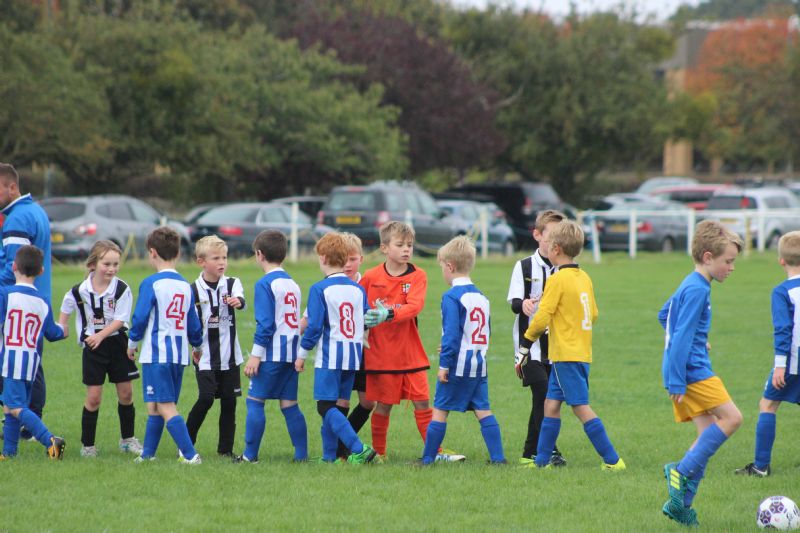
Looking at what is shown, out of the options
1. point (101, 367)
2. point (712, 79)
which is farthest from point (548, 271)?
point (712, 79)

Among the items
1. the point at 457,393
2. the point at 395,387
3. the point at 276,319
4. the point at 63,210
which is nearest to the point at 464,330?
the point at 457,393

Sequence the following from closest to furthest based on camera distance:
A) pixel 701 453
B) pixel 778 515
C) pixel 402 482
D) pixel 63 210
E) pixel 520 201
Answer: pixel 778 515, pixel 701 453, pixel 402 482, pixel 63 210, pixel 520 201

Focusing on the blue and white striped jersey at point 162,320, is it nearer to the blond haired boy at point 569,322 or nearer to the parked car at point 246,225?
the blond haired boy at point 569,322

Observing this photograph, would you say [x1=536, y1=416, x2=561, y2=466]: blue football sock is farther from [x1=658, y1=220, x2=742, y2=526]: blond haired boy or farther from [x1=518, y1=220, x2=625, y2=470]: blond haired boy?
[x1=658, y1=220, x2=742, y2=526]: blond haired boy

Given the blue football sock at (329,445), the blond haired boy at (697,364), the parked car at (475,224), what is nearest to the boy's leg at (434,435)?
the blue football sock at (329,445)

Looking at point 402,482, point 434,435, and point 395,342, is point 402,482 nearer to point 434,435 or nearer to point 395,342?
point 434,435

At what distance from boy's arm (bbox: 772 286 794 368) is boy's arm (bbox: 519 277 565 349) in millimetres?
1536

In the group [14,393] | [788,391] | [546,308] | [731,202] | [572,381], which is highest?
[731,202]

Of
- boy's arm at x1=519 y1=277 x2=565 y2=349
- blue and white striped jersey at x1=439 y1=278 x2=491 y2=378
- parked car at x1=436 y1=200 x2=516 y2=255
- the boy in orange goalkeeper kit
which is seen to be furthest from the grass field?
parked car at x1=436 y1=200 x2=516 y2=255

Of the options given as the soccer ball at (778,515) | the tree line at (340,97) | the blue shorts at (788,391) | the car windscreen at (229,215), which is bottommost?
the soccer ball at (778,515)

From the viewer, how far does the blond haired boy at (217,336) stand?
27.0 ft

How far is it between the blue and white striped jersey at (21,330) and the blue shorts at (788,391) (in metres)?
5.16

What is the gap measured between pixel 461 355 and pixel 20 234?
345 cm

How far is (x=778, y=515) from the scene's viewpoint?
6.03 metres
